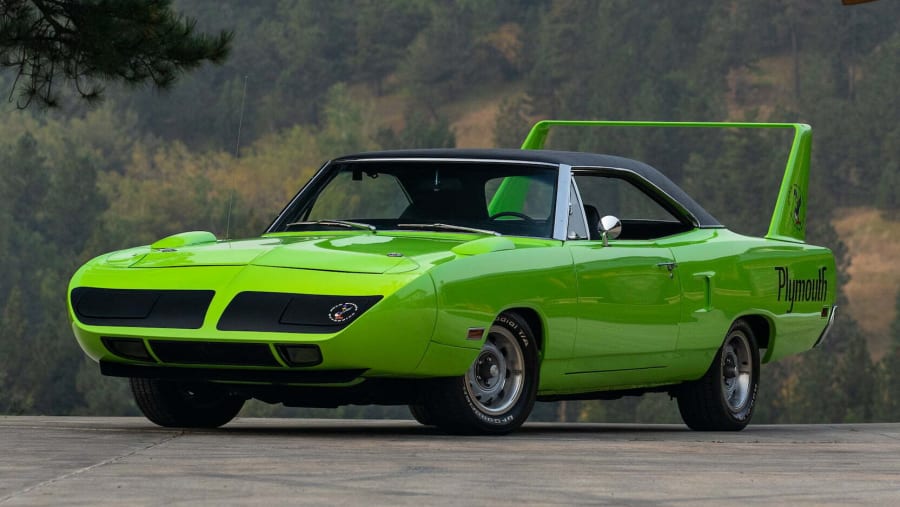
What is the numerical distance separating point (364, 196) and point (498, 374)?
6.72ft

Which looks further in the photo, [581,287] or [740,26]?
[740,26]

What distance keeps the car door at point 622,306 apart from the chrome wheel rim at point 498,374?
1.68ft

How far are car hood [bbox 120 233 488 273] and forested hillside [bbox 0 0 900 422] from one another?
3229 inches

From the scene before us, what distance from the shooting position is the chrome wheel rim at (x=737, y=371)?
12008mm

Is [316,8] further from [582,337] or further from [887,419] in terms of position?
[582,337]

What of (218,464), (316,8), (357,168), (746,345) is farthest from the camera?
(316,8)

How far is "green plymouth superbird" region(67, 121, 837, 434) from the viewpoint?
8.88 m

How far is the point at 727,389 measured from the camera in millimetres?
12016

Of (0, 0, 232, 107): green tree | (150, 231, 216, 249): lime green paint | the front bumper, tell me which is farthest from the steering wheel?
(0, 0, 232, 107): green tree

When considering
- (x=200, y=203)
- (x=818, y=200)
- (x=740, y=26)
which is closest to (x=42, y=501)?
(x=818, y=200)

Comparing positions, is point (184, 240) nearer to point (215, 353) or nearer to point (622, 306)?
point (215, 353)

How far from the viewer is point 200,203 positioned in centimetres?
13050

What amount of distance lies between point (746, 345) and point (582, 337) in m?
2.32

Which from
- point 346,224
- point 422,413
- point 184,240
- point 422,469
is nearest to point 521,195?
point 346,224
